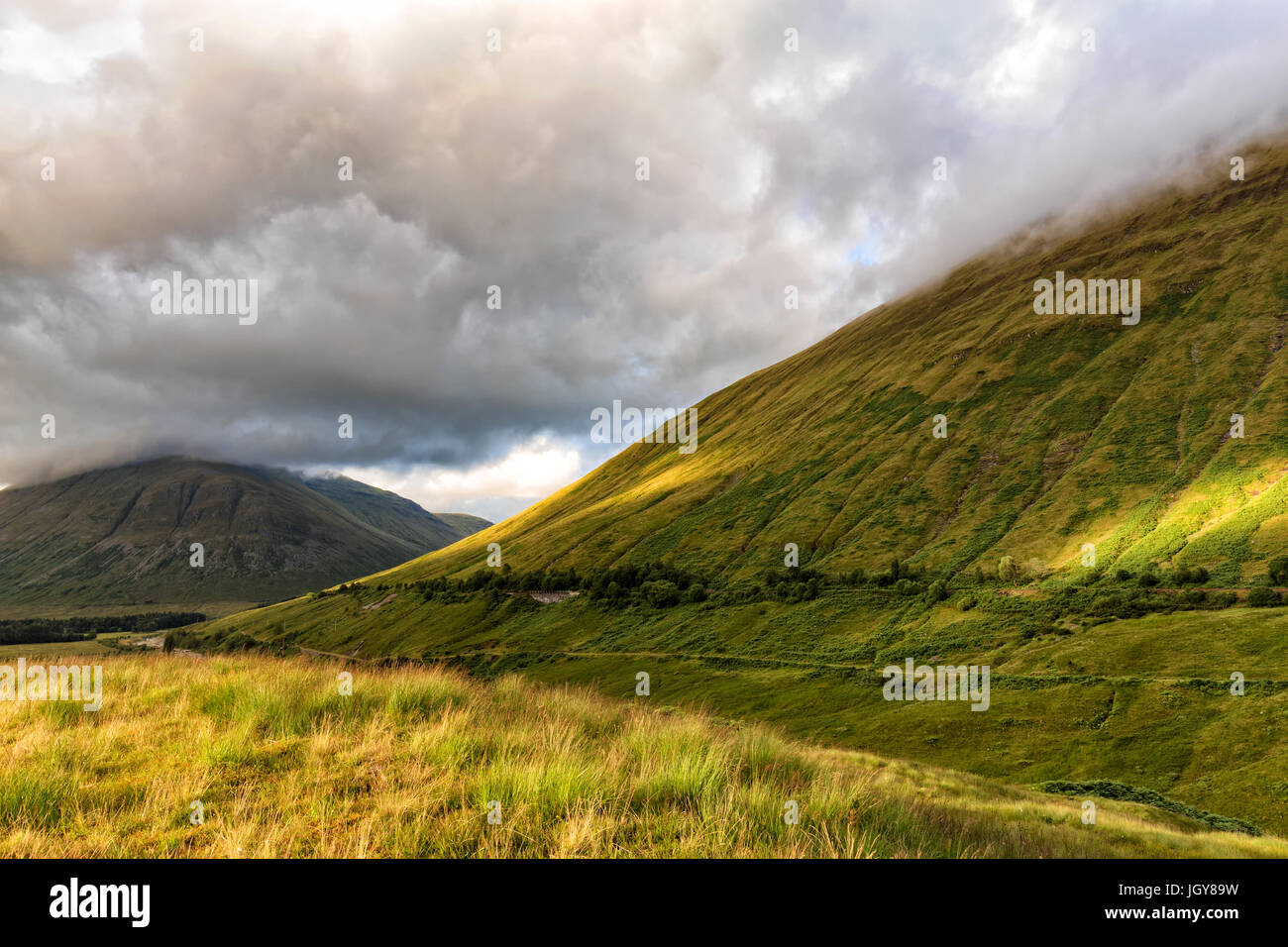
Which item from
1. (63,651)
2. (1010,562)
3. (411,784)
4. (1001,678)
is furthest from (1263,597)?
(63,651)

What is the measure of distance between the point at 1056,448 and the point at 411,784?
14726cm

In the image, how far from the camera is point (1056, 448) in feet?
401

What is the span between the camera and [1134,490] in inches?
3844

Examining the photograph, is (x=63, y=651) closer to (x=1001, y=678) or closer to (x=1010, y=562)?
(x=1001, y=678)

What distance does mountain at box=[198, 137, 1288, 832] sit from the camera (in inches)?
1853

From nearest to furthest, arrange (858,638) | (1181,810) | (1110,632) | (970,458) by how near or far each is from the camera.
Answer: (1181,810) < (1110,632) < (858,638) < (970,458)

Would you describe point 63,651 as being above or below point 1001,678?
above

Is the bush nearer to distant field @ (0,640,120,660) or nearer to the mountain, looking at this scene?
the mountain

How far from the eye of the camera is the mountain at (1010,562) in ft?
154

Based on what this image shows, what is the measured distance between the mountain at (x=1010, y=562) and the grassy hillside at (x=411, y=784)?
31.2 meters
